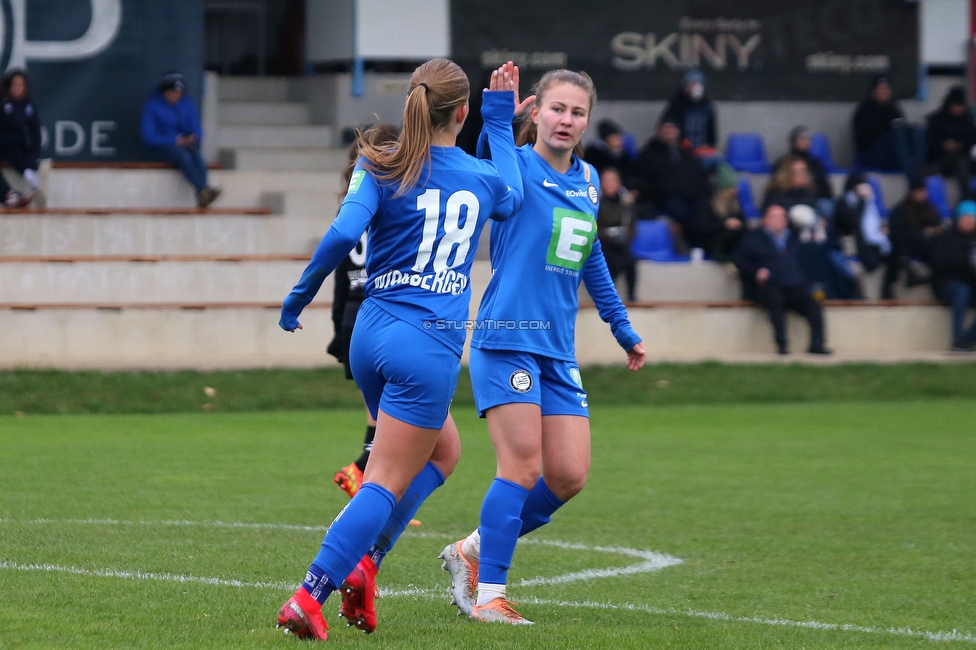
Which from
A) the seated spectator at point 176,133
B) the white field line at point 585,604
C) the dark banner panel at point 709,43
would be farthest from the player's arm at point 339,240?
the dark banner panel at point 709,43

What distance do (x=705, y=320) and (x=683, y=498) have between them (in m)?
8.71

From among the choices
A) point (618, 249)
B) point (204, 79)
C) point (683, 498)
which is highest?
point (204, 79)

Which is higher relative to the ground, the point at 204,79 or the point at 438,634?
the point at 204,79

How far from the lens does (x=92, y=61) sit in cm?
1930

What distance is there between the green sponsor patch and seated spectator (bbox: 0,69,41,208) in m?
13.4

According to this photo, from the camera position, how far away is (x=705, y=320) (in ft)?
58.3

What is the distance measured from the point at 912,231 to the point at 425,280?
15.2 metres

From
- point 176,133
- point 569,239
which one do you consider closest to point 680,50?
point 176,133

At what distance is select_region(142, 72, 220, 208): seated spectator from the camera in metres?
18.3

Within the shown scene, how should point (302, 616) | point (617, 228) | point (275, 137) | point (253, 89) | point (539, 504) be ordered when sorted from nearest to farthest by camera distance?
point (302, 616) < point (539, 504) < point (617, 228) < point (275, 137) < point (253, 89)

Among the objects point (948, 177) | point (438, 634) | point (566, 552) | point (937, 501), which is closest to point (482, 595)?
point (438, 634)

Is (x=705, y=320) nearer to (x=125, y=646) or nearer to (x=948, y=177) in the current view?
(x=948, y=177)

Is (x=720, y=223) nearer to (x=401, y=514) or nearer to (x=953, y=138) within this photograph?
(x=953, y=138)

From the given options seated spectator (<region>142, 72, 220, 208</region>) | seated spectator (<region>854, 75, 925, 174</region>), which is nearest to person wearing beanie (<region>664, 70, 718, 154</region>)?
seated spectator (<region>854, 75, 925, 174</region>)
